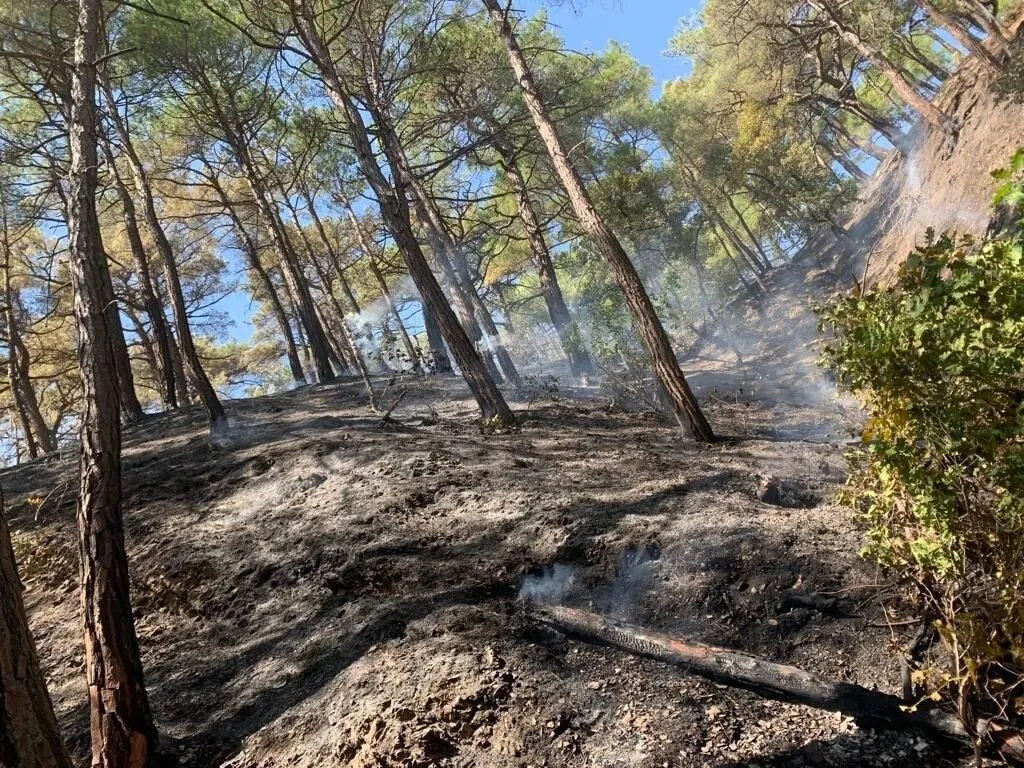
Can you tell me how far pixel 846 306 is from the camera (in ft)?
8.44

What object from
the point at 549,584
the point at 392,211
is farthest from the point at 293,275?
the point at 549,584

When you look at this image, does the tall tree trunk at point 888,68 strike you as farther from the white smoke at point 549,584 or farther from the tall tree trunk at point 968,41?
the white smoke at point 549,584

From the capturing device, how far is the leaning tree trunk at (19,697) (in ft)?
6.24

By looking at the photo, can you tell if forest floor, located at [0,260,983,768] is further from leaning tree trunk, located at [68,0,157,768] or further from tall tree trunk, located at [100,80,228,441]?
tall tree trunk, located at [100,80,228,441]

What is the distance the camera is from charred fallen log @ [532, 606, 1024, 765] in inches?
93.1

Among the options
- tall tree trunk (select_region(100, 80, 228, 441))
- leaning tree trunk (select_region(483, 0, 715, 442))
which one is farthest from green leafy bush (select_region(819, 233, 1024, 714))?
tall tree trunk (select_region(100, 80, 228, 441))

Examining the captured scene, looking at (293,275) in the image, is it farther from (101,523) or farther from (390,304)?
(101,523)

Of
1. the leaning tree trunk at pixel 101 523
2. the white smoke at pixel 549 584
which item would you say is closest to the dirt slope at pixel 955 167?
the white smoke at pixel 549 584

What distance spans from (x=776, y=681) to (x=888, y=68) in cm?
1306

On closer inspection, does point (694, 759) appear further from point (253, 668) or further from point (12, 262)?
point (12, 262)

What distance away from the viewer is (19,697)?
1963 millimetres

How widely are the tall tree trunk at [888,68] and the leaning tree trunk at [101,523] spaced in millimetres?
13372

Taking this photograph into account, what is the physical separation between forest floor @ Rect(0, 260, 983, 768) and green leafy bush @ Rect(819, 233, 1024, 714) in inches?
14.6

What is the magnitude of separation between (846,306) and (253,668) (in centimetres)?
382
